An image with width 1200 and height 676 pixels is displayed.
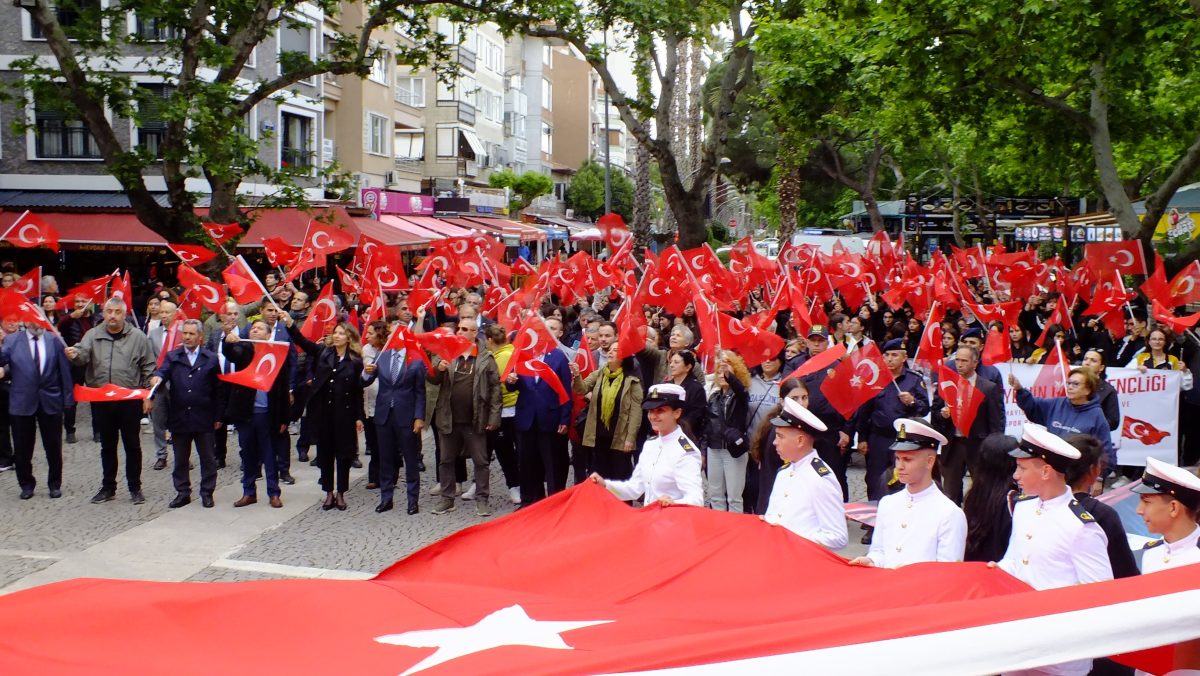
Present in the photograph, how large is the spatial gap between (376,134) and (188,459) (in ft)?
99.5

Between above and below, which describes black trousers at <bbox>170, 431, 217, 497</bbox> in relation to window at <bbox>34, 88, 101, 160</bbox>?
below

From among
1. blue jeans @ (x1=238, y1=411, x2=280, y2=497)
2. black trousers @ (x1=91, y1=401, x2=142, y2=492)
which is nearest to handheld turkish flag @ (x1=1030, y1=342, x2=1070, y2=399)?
blue jeans @ (x1=238, y1=411, x2=280, y2=497)

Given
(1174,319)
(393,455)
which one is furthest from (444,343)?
(1174,319)

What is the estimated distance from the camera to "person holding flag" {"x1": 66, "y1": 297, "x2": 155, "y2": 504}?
36.0 feet

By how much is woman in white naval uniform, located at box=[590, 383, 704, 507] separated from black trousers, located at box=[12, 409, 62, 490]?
6.79m

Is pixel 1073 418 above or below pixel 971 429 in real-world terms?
above

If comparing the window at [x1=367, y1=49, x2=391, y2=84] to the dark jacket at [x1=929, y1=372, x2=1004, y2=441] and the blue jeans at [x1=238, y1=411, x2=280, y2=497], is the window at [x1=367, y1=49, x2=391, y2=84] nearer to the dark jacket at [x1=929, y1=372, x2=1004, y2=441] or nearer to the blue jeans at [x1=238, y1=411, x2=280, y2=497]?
the blue jeans at [x1=238, y1=411, x2=280, y2=497]

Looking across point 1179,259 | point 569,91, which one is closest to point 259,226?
point 1179,259

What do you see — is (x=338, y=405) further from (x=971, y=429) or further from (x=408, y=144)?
(x=408, y=144)

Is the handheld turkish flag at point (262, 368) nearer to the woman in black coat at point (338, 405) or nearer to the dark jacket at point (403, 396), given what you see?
the woman in black coat at point (338, 405)

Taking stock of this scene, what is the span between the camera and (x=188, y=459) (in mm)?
10875

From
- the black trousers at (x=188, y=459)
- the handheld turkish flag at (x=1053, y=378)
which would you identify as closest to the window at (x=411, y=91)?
the black trousers at (x=188, y=459)

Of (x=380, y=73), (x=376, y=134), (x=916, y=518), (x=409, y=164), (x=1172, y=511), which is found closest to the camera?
(x=1172, y=511)

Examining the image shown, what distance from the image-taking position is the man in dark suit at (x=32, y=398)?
11.1 meters
